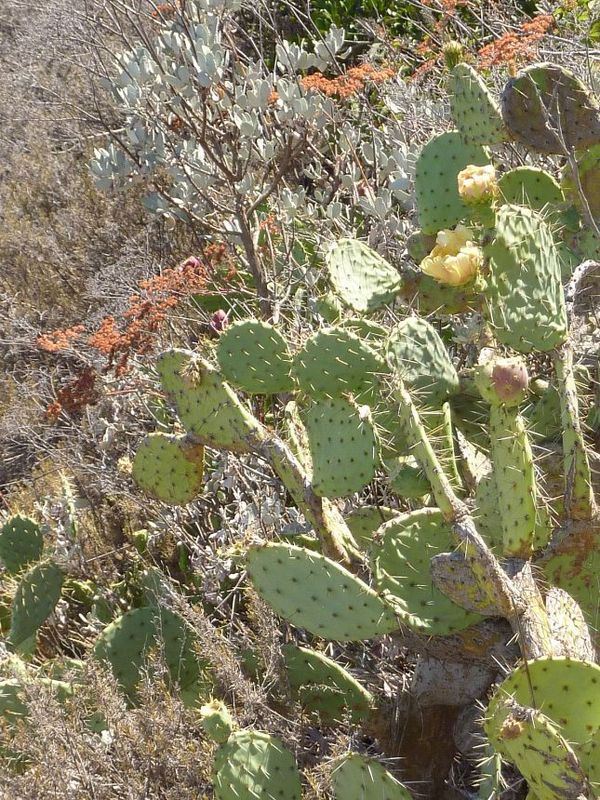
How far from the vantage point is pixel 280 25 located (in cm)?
585

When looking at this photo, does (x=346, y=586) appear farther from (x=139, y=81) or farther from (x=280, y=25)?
(x=280, y=25)

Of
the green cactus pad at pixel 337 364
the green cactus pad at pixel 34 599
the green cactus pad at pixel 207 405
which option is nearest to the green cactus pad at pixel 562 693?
the green cactus pad at pixel 337 364

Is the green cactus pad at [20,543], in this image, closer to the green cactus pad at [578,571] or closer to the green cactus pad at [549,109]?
the green cactus pad at [578,571]

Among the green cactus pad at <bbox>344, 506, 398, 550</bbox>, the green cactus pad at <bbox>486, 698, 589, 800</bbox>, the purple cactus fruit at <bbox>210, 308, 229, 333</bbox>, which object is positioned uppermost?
the purple cactus fruit at <bbox>210, 308, 229, 333</bbox>

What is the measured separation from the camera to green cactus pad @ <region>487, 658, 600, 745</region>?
5.27 feet

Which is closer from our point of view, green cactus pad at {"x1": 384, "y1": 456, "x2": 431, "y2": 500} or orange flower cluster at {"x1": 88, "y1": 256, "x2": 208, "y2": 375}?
green cactus pad at {"x1": 384, "y1": 456, "x2": 431, "y2": 500}

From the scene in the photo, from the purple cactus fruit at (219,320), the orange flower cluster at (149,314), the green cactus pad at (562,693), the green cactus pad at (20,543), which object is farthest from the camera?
the purple cactus fruit at (219,320)

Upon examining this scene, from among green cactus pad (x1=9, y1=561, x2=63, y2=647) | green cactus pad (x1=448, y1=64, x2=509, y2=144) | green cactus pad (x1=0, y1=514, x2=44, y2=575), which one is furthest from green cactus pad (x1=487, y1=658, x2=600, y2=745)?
green cactus pad (x1=0, y1=514, x2=44, y2=575)

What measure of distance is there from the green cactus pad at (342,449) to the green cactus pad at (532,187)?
891 millimetres

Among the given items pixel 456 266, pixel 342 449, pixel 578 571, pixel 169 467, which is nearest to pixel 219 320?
pixel 169 467

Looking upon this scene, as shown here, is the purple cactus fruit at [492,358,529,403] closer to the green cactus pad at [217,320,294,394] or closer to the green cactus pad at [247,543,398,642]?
the green cactus pad at [247,543,398,642]

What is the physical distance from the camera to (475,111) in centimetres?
261

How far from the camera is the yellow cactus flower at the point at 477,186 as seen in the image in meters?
1.95

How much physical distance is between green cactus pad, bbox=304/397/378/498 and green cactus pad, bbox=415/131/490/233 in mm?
763
